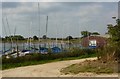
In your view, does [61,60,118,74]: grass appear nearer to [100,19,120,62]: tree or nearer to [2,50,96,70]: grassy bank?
[100,19,120,62]: tree

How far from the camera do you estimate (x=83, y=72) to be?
14.6 m

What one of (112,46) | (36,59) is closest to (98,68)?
(112,46)

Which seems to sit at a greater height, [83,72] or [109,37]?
[109,37]

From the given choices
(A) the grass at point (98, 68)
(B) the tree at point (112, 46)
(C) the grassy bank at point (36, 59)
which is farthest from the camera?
(C) the grassy bank at point (36, 59)

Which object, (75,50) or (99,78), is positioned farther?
(75,50)

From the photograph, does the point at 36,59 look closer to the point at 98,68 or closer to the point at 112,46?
the point at 112,46

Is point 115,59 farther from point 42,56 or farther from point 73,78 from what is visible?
point 42,56

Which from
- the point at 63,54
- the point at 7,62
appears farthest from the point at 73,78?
the point at 63,54

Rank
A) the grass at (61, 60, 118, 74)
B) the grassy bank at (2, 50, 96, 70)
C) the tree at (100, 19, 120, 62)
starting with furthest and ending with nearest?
1. the grassy bank at (2, 50, 96, 70)
2. the tree at (100, 19, 120, 62)
3. the grass at (61, 60, 118, 74)

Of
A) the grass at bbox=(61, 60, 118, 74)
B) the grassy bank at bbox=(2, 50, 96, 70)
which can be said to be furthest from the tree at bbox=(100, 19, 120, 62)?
the grassy bank at bbox=(2, 50, 96, 70)

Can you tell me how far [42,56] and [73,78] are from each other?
12.6m

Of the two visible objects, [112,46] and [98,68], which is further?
[112,46]

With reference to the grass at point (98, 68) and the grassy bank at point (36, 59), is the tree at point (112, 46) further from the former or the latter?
the grassy bank at point (36, 59)

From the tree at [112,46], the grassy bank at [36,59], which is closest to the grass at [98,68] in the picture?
the tree at [112,46]
